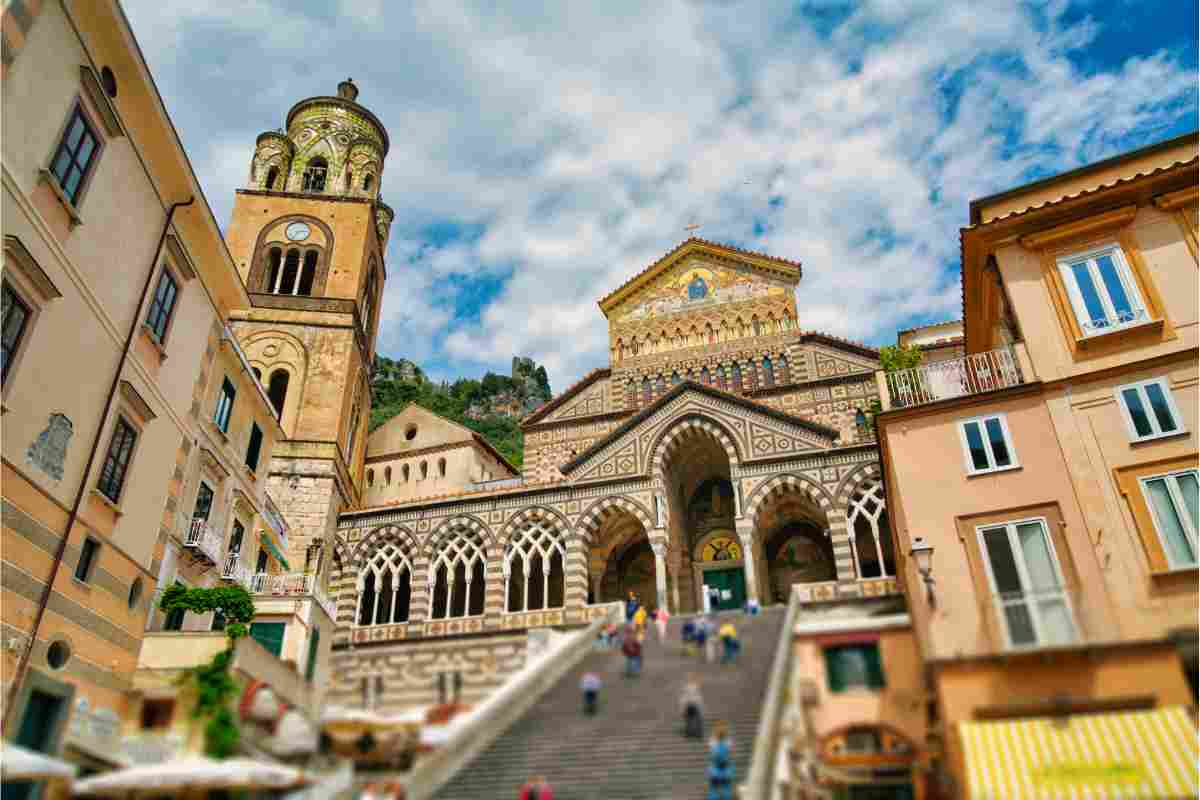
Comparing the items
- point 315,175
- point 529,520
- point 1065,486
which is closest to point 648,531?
point 529,520

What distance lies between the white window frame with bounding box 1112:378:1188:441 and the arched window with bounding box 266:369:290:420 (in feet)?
88.0

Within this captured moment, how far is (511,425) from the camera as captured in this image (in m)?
75.6

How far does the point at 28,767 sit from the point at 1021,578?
1449 cm

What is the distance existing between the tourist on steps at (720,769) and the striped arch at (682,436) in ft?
50.2

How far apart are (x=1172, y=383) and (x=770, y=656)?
8.61 m

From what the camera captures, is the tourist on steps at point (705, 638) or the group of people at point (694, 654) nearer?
the group of people at point (694, 654)

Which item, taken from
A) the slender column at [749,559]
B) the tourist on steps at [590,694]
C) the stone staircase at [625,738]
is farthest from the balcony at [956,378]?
the tourist on steps at [590,694]

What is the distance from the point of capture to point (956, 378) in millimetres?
17000

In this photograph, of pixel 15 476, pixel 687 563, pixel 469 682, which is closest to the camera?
pixel 15 476

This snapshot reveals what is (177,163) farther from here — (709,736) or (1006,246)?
(1006,246)

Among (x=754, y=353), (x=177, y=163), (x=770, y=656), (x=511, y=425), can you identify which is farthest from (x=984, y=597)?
(x=511, y=425)

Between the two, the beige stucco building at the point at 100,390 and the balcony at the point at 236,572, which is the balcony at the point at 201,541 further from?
the balcony at the point at 236,572

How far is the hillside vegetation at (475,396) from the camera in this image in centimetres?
7338

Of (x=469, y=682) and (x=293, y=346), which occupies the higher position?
(x=293, y=346)
